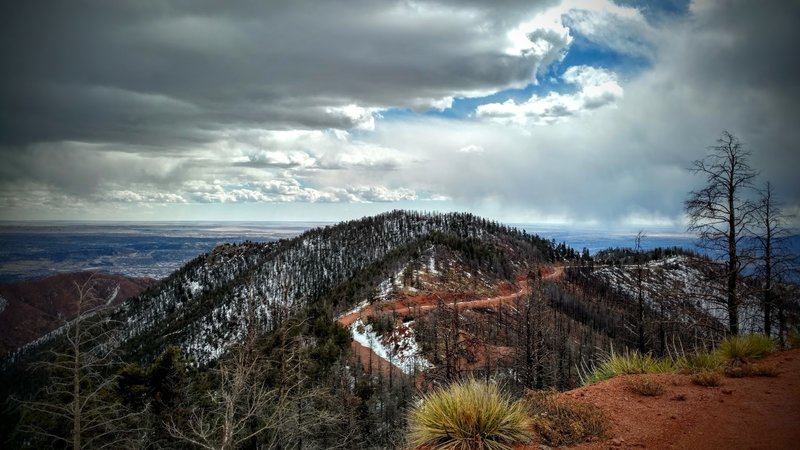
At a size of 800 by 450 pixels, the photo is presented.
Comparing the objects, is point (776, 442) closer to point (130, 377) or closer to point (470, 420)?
point (470, 420)

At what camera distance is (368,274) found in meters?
141

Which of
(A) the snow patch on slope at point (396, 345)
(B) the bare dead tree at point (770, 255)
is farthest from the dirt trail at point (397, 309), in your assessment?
(B) the bare dead tree at point (770, 255)

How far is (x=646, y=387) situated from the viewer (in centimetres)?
1024

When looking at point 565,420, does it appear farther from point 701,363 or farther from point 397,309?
point 397,309

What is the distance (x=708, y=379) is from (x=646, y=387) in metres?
→ 1.65

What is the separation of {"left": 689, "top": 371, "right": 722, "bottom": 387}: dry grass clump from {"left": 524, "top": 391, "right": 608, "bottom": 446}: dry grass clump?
10.5ft

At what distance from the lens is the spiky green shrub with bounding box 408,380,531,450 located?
808 cm

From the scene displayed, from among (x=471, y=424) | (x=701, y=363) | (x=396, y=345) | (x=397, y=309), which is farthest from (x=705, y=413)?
(x=397, y=309)

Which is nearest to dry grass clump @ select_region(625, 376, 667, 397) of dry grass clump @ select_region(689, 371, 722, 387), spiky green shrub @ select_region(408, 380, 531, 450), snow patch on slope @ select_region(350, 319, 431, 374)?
dry grass clump @ select_region(689, 371, 722, 387)

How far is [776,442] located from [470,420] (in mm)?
5193

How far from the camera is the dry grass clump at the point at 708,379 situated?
1039 centimetres

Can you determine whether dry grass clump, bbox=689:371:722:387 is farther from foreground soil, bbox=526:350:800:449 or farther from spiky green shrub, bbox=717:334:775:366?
spiky green shrub, bbox=717:334:775:366

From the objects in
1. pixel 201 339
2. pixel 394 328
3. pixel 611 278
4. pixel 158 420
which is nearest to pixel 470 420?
pixel 158 420

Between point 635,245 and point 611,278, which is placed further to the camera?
point 611,278
